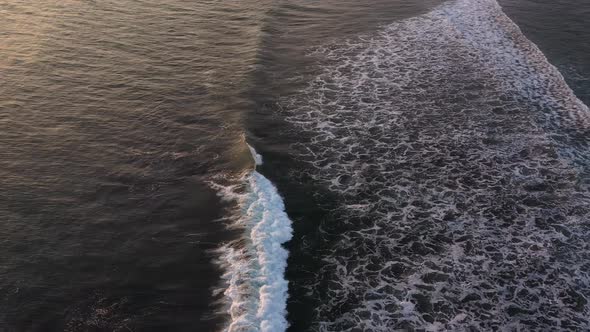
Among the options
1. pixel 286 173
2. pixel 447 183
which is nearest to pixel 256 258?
pixel 286 173

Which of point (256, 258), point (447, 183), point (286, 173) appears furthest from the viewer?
point (286, 173)

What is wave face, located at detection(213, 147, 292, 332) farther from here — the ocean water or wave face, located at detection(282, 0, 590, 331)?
wave face, located at detection(282, 0, 590, 331)

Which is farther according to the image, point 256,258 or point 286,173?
point 286,173

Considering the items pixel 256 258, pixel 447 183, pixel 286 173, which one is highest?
pixel 286 173

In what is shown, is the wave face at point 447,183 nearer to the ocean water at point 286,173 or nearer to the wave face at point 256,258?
the ocean water at point 286,173

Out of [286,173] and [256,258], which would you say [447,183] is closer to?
[286,173]

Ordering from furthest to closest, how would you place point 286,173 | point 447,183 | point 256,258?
point 286,173
point 447,183
point 256,258

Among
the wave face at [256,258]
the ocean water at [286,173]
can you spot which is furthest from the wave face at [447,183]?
the wave face at [256,258]
